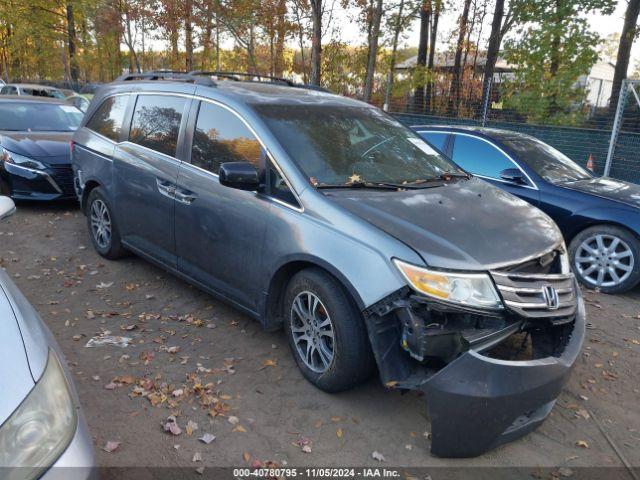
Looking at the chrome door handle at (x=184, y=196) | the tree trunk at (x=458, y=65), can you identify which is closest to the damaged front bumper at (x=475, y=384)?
the chrome door handle at (x=184, y=196)

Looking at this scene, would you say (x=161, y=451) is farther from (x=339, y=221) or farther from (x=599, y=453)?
(x=599, y=453)

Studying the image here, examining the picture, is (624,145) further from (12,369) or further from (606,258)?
(12,369)

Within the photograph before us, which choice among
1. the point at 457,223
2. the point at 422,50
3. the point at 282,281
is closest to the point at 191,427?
the point at 282,281

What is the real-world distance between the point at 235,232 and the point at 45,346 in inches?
69.8

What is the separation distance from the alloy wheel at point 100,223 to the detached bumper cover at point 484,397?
3.97 metres

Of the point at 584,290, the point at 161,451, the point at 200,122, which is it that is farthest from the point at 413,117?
the point at 161,451

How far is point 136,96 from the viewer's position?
4957 millimetres

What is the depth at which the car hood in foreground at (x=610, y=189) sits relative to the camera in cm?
536

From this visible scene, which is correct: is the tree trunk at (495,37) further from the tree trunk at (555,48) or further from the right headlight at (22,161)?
the right headlight at (22,161)

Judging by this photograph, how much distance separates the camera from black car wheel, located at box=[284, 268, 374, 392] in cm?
295

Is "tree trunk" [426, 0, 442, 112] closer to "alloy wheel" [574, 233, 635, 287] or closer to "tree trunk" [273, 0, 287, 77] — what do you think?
"tree trunk" [273, 0, 287, 77]

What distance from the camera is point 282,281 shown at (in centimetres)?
346

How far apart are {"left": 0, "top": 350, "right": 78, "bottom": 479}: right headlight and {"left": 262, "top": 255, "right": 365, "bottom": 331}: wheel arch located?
153cm

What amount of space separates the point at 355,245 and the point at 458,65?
609 inches
